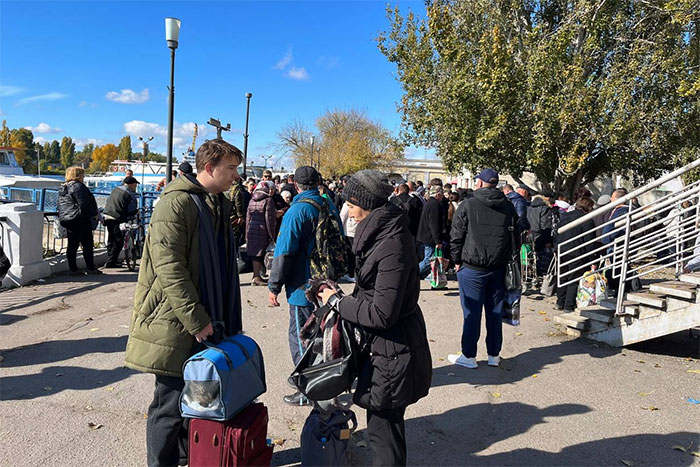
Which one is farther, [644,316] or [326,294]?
[644,316]

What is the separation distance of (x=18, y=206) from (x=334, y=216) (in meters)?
6.23

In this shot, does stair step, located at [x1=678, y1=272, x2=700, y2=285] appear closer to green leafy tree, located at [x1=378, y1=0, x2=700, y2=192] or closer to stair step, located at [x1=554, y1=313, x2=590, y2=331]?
stair step, located at [x1=554, y1=313, x2=590, y2=331]

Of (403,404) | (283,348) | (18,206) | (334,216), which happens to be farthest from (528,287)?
(18,206)

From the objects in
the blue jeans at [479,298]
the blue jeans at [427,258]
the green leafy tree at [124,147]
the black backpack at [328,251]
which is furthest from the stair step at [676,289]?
the green leafy tree at [124,147]

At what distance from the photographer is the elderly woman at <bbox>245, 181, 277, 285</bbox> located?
7996 millimetres

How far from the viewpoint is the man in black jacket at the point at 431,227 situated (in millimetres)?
8570

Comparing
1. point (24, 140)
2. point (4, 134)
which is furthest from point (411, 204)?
point (24, 140)

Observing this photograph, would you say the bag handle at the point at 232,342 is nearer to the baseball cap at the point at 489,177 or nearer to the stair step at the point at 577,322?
the baseball cap at the point at 489,177

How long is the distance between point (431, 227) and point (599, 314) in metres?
3.25

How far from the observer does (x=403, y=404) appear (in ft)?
8.23

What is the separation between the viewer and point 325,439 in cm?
286

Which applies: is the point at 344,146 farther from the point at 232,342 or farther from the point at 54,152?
the point at 54,152

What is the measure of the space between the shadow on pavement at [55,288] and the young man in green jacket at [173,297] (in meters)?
4.40

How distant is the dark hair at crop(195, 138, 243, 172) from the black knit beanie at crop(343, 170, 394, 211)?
0.72 meters
